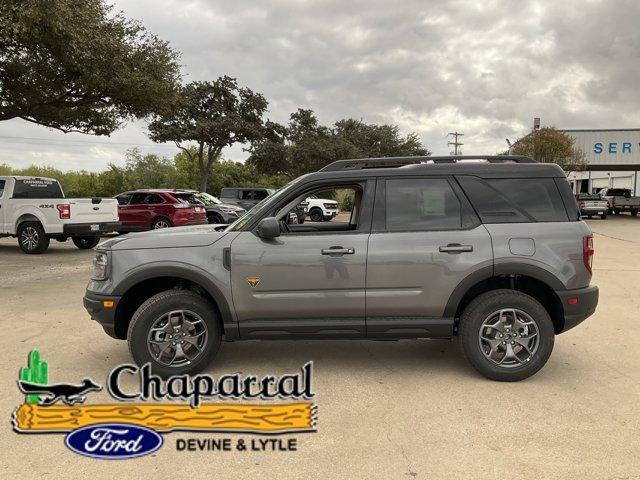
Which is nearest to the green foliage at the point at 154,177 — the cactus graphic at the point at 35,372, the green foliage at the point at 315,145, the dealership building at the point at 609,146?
the green foliage at the point at 315,145

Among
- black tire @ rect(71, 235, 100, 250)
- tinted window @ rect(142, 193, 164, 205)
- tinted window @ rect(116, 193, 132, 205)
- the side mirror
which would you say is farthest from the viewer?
tinted window @ rect(116, 193, 132, 205)

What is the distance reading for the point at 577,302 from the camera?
13.6 feet

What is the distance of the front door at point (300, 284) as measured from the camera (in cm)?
409

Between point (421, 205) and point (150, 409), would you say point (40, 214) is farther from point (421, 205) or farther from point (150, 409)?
point (421, 205)

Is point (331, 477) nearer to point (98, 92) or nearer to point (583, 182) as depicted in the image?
point (98, 92)

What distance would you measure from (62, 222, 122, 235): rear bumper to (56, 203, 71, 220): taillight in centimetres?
19

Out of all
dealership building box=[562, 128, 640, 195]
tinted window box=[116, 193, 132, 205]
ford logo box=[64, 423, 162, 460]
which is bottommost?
ford logo box=[64, 423, 162, 460]

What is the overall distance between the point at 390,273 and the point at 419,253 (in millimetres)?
289

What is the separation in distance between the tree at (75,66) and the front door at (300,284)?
7601 mm

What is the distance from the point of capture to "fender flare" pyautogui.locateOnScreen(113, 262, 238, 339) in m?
4.12

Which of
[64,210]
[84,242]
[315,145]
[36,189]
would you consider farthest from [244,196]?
[315,145]

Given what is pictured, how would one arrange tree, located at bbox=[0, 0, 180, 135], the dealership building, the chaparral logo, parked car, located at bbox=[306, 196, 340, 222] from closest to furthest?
1. the chaparral logo
2. tree, located at bbox=[0, 0, 180, 135]
3. parked car, located at bbox=[306, 196, 340, 222]
4. the dealership building

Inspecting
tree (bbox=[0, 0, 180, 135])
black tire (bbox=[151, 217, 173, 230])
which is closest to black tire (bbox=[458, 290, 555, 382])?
tree (bbox=[0, 0, 180, 135])

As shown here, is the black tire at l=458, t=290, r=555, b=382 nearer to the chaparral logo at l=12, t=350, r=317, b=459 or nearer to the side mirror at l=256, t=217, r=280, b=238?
the chaparral logo at l=12, t=350, r=317, b=459
